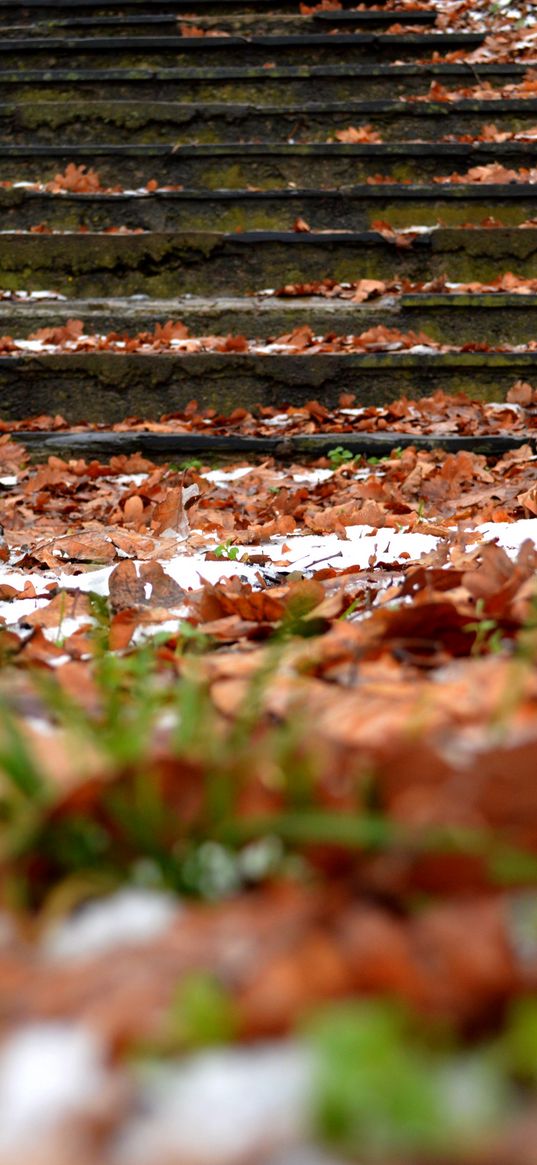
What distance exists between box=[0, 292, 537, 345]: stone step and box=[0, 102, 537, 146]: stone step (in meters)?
1.18

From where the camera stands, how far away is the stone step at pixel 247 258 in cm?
474

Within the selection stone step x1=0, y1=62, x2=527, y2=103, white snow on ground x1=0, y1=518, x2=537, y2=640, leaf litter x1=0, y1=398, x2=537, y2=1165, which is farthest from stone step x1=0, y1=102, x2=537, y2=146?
leaf litter x1=0, y1=398, x2=537, y2=1165

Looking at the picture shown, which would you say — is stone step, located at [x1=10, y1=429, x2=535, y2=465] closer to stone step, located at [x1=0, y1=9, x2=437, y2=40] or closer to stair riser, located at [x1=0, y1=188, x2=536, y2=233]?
stair riser, located at [x1=0, y1=188, x2=536, y2=233]

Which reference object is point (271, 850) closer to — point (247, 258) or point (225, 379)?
point (225, 379)

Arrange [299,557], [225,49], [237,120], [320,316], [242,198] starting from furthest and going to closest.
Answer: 1. [225,49]
2. [237,120]
3. [242,198]
4. [320,316]
5. [299,557]

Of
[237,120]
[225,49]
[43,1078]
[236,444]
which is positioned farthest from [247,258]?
[43,1078]

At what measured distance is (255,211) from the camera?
5.01 metres

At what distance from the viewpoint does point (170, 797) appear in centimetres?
76

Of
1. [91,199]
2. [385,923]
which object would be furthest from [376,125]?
[385,923]

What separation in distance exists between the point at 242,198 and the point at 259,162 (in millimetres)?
369

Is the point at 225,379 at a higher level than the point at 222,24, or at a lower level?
lower

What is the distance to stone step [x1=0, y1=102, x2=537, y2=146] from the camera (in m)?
5.36

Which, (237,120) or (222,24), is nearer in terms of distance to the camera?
(237,120)

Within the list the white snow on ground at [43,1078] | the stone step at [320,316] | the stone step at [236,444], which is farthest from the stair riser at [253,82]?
the white snow on ground at [43,1078]
